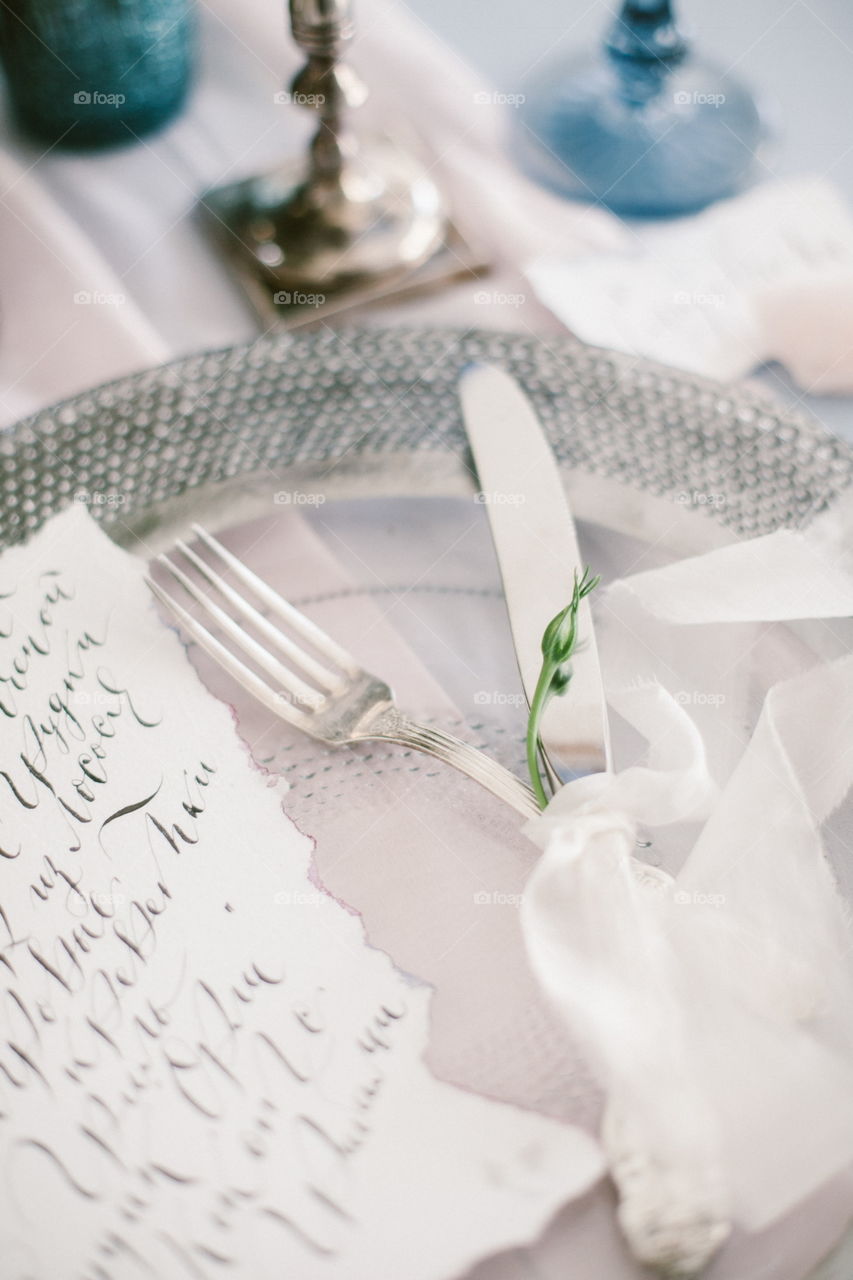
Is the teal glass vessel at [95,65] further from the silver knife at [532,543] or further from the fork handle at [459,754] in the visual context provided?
the fork handle at [459,754]

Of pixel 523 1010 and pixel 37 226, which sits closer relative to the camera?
pixel 523 1010

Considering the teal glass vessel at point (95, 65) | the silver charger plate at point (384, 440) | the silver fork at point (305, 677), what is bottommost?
the silver fork at point (305, 677)

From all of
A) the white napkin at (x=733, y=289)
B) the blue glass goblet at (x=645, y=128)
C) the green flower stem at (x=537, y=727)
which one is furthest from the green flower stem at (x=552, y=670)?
the blue glass goblet at (x=645, y=128)

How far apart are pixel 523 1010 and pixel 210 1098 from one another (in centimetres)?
10

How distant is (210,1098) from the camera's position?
0.31 m

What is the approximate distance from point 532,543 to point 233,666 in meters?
0.13

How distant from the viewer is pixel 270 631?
408 millimetres

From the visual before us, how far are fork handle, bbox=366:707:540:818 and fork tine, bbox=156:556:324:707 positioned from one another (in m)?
0.03

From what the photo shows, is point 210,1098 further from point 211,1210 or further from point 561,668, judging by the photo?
point 561,668

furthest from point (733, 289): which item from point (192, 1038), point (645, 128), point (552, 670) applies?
point (192, 1038)

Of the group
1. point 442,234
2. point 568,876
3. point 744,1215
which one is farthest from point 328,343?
point 744,1215

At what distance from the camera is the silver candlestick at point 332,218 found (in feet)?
1.83

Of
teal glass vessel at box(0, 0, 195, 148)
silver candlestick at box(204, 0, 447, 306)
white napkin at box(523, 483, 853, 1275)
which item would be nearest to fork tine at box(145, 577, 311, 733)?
white napkin at box(523, 483, 853, 1275)

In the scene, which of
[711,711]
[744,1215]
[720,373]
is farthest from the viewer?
[720,373]
